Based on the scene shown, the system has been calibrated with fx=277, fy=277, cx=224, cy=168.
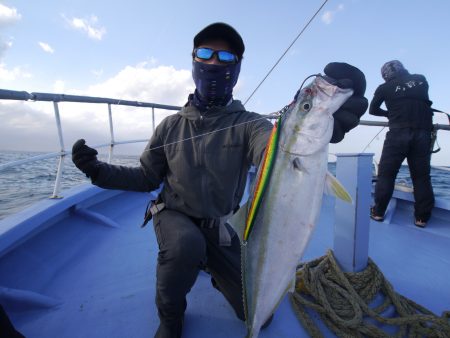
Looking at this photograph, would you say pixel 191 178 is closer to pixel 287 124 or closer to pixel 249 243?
pixel 249 243

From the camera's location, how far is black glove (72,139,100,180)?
1.93 metres

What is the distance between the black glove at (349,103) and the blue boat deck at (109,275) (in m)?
1.36

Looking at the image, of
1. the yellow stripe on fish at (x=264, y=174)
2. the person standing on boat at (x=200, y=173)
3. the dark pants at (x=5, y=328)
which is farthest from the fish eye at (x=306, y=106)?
the dark pants at (x=5, y=328)

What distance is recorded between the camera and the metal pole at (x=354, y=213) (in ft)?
6.80

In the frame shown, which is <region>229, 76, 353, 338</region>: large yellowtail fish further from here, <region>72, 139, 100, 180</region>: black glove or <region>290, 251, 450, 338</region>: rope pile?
<region>72, 139, 100, 180</region>: black glove

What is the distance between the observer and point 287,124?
134 cm

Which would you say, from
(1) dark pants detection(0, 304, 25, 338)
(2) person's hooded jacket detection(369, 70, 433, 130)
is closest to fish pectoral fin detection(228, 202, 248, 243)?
(1) dark pants detection(0, 304, 25, 338)

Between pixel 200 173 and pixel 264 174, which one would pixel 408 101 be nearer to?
pixel 200 173

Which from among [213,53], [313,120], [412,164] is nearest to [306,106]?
[313,120]

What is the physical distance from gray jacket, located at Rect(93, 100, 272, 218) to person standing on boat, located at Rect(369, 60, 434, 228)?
8.84 ft

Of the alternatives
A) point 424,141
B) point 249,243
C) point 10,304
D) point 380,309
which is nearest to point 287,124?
point 249,243

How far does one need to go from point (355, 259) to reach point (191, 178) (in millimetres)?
1408

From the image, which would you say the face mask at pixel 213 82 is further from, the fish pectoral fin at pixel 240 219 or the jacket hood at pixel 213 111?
the fish pectoral fin at pixel 240 219

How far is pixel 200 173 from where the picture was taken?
195 centimetres
